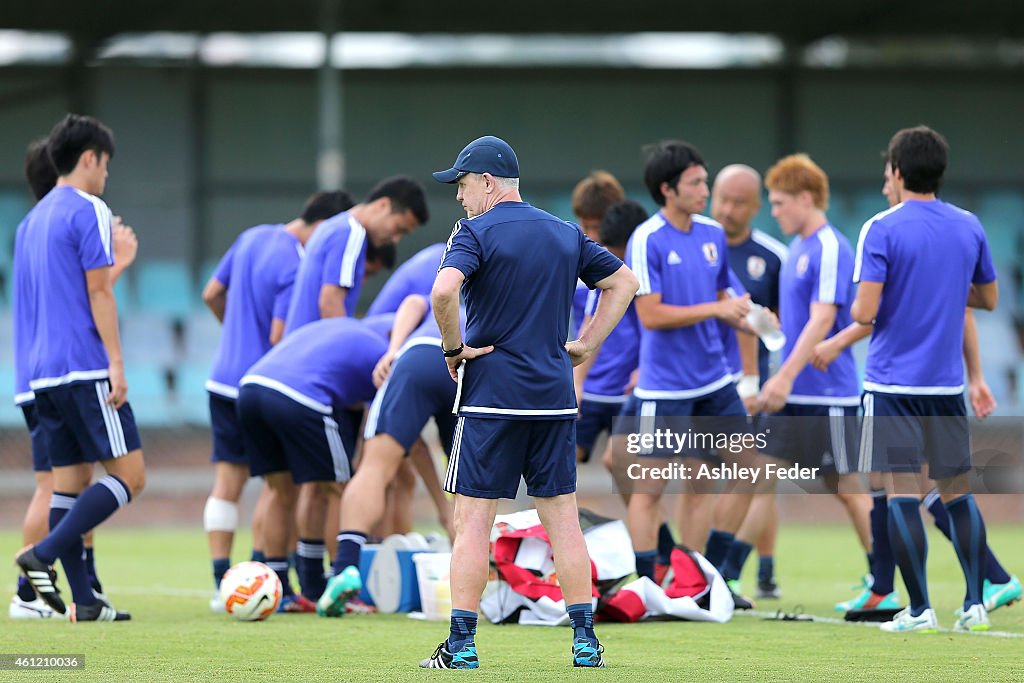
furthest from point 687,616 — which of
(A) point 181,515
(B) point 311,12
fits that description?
(B) point 311,12

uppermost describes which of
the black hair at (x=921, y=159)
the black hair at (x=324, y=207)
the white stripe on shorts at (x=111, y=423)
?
the black hair at (x=921, y=159)

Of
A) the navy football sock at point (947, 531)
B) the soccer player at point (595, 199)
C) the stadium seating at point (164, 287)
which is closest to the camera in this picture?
the navy football sock at point (947, 531)

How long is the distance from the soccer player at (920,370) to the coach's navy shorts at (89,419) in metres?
3.46

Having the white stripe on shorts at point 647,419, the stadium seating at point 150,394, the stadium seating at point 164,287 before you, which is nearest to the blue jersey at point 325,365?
the white stripe on shorts at point 647,419

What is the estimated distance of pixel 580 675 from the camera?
17.8 feet

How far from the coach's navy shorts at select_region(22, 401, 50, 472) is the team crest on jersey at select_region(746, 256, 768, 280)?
4212mm

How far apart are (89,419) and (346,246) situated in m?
1.77

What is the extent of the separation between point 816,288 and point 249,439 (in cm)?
310

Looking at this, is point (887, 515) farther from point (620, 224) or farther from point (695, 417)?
point (620, 224)

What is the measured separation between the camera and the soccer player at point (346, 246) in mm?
8438

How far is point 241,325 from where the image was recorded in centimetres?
886

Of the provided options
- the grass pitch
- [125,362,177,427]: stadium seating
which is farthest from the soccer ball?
[125,362,177,427]: stadium seating

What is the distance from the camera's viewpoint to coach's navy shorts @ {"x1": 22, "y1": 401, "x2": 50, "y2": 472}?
7.81 m

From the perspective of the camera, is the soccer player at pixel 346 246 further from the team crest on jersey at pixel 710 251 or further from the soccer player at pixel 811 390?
the soccer player at pixel 811 390
